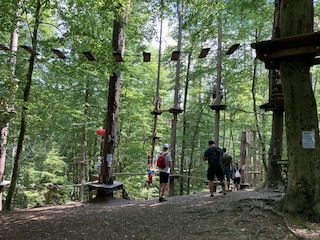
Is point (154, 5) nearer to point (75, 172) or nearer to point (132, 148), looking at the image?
point (132, 148)

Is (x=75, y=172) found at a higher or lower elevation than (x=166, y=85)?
lower

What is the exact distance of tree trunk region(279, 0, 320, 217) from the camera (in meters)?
4.32

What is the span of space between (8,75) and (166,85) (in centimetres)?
1158

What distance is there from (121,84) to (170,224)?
426 inches

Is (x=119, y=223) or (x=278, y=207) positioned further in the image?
(x=119, y=223)

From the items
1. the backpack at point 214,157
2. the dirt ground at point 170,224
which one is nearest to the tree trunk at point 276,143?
the backpack at point 214,157

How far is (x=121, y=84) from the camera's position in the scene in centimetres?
1465

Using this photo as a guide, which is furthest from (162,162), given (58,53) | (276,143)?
(58,53)

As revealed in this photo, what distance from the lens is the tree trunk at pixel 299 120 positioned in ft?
14.2

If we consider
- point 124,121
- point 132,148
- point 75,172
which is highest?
point 124,121

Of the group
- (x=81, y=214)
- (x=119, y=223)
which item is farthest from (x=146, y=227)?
(x=81, y=214)

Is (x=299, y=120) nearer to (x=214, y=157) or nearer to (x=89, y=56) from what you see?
(x=214, y=157)

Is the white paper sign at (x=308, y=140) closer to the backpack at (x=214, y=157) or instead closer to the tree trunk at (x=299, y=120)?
the tree trunk at (x=299, y=120)

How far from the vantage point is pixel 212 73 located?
1553cm
